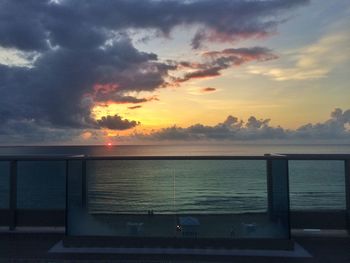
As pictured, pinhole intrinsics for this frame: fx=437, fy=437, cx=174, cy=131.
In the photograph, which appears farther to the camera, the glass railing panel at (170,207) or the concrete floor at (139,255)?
the glass railing panel at (170,207)

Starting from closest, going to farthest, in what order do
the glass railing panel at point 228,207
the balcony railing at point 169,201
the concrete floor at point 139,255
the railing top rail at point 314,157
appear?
the concrete floor at point 139,255, the glass railing panel at point 228,207, the balcony railing at point 169,201, the railing top rail at point 314,157

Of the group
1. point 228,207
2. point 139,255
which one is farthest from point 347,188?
point 139,255

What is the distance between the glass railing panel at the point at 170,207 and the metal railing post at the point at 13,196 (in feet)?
5.27

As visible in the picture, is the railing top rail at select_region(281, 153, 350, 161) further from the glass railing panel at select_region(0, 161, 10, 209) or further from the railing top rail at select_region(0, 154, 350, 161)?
the glass railing panel at select_region(0, 161, 10, 209)

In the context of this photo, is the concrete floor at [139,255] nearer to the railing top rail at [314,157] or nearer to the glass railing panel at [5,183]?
the glass railing panel at [5,183]

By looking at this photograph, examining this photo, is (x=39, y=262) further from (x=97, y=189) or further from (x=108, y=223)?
(x=97, y=189)

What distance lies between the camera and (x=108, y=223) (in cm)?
739

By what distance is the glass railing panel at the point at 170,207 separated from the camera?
7152mm

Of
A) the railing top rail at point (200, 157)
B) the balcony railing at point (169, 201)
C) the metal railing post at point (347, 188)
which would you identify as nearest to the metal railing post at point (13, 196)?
the balcony railing at point (169, 201)

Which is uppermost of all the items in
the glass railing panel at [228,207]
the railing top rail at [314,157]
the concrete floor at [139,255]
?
the railing top rail at [314,157]

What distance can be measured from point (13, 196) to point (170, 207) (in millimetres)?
3084

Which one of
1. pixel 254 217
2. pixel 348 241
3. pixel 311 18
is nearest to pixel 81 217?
pixel 254 217

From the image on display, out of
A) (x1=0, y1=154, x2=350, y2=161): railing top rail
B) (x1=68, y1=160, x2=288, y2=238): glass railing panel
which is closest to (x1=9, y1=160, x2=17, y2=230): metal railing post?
(x1=0, y1=154, x2=350, y2=161): railing top rail

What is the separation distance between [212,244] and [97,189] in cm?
242
